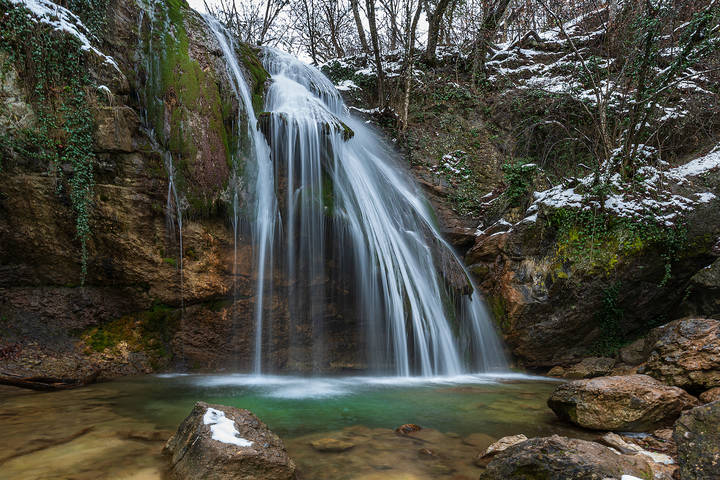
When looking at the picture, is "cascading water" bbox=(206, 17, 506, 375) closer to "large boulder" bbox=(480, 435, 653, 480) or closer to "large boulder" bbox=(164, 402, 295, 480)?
"large boulder" bbox=(164, 402, 295, 480)

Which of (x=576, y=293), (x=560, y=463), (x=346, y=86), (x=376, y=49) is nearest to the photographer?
(x=560, y=463)

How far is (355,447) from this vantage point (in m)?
3.10

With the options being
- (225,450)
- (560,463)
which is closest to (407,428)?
(560,463)

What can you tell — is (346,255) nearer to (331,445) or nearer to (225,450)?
(331,445)

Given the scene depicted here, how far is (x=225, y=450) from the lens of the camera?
7.63ft

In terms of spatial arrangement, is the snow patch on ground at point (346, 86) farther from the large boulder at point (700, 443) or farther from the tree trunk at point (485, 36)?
the large boulder at point (700, 443)

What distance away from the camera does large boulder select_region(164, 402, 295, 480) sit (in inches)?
89.7

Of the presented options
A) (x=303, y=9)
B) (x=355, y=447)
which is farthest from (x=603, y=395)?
(x=303, y=9)

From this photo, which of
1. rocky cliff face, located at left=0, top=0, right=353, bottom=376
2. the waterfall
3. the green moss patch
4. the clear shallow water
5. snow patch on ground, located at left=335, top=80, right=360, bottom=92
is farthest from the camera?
snow patch on ground, located at left=335, top=80, right=360, bottom=92

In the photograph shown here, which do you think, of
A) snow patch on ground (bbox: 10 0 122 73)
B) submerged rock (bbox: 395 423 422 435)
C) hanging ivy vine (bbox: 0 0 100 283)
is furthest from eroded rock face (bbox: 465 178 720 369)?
snow patch on ground (bbox: 10 0 122 73)

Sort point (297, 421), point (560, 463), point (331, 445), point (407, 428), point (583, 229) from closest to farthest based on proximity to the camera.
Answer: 1. point (560, 463)
2. point (331, 445)
3. point (407, 428)
4. point (297, 421)
5. point (583, 229)

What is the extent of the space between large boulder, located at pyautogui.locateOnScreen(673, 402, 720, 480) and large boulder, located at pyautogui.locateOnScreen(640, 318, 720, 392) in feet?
6.50

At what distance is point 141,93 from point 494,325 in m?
7.82

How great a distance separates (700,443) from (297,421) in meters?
3.16
